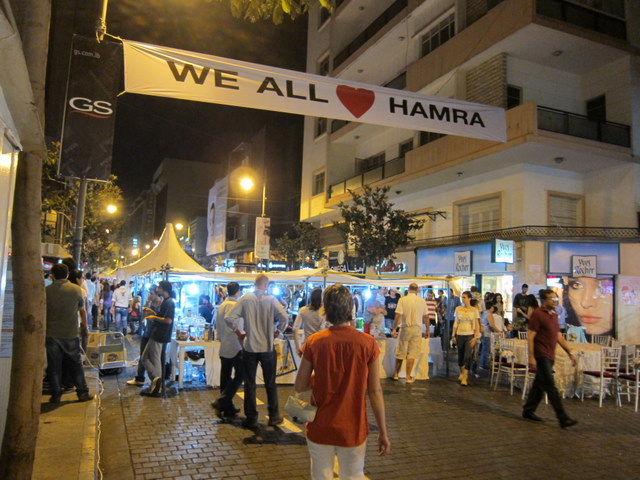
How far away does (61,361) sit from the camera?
666 cm

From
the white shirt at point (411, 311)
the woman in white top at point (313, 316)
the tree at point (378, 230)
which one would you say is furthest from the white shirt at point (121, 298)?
the woman in white top at point (313, 316)

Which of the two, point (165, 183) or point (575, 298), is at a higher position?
point (165, 183)

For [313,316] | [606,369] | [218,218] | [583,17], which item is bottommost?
[606,369]

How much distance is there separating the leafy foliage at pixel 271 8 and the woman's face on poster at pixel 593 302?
49.3 ft

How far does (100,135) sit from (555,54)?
1601 centimetres

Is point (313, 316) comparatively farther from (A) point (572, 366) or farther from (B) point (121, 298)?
(B) point (121, 298)

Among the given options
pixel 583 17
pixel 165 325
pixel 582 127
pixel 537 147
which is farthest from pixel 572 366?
pixel 583 17

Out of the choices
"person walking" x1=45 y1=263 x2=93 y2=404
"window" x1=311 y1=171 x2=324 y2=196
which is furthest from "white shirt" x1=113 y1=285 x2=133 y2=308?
"window" x1=311 y1=171 x2=324 y2=196

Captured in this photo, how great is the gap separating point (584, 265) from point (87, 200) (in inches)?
763

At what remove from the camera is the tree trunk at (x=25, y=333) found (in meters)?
3.62

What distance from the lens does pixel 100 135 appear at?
844cm

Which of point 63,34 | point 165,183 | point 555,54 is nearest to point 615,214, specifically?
point 555,54

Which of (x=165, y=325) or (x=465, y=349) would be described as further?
(x=465, y=349)

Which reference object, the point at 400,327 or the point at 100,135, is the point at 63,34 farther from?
the point at 400,327
